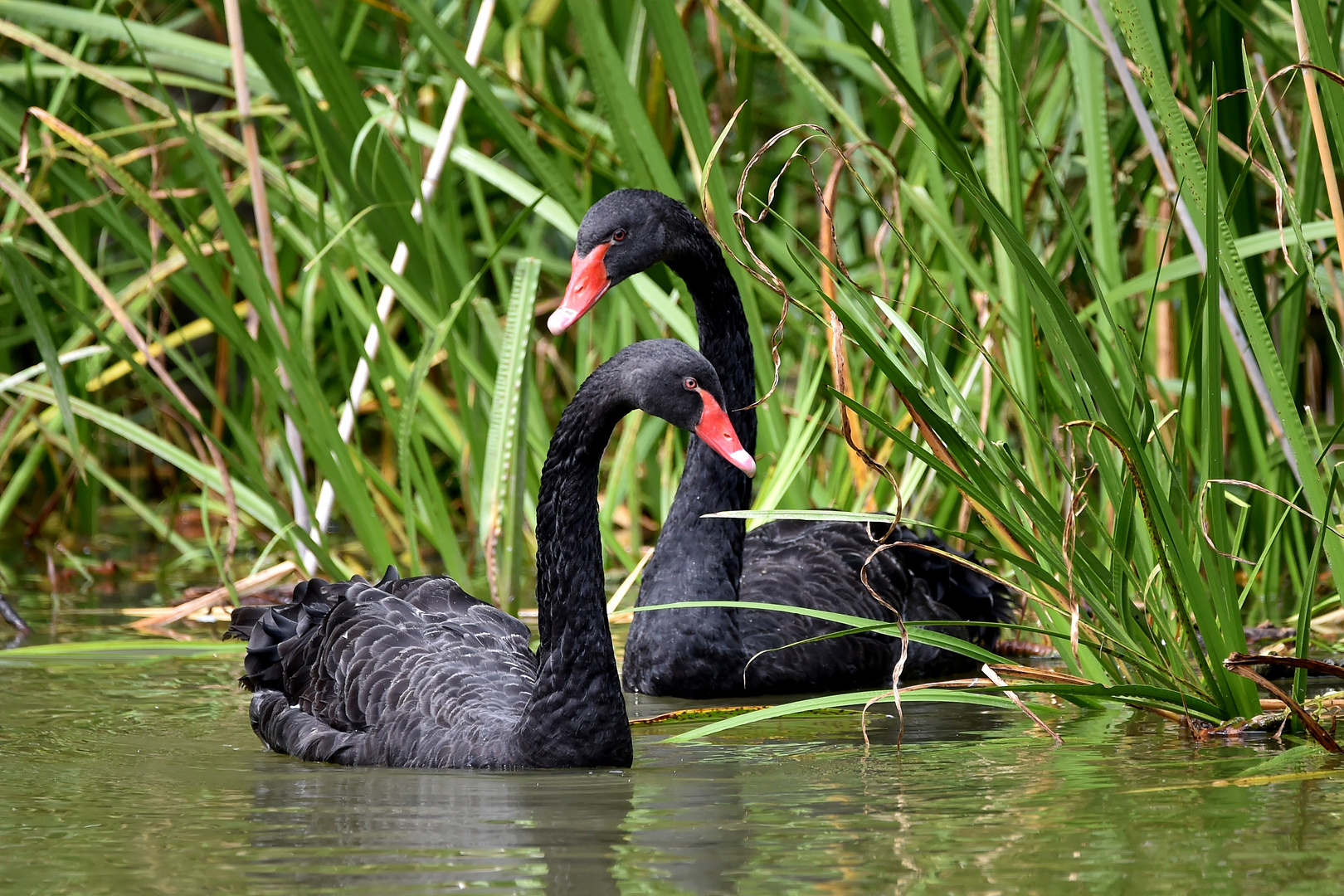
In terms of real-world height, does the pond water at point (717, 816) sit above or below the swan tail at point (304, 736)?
below

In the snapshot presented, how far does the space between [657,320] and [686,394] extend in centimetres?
262

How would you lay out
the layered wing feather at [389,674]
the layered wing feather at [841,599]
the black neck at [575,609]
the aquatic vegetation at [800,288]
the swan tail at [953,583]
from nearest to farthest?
1. the aquatic vegetation at [800,288]
2. the black neck at [575,609]
3. the layered wing feather at [389,674]
4. the layered wing feather at [841,599]
5. the swan tail at [953,583]

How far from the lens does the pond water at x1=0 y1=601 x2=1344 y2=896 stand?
9.22 feet

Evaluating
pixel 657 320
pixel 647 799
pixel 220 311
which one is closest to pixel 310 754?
pixel 647 799

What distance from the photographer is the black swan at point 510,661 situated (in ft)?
12.6

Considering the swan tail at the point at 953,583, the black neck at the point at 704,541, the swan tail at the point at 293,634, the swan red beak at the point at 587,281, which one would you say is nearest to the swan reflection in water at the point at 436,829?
the swan tail at the point at 293,634

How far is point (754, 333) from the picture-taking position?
221 inches

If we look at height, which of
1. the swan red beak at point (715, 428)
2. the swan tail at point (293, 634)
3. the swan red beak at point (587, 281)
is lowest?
the swan tail at point (293, 634)

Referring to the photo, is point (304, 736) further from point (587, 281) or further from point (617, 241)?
point (617, 241)

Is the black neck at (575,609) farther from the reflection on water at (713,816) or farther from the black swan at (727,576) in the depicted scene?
the black swan at (727,576)

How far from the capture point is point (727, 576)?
5055 mm

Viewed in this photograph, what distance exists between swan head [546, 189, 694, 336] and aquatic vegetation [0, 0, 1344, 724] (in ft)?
0.65

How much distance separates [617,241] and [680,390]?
1.23 m

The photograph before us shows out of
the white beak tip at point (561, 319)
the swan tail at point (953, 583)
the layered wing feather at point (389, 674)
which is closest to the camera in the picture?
the layered wing feather at point (389, 674)
